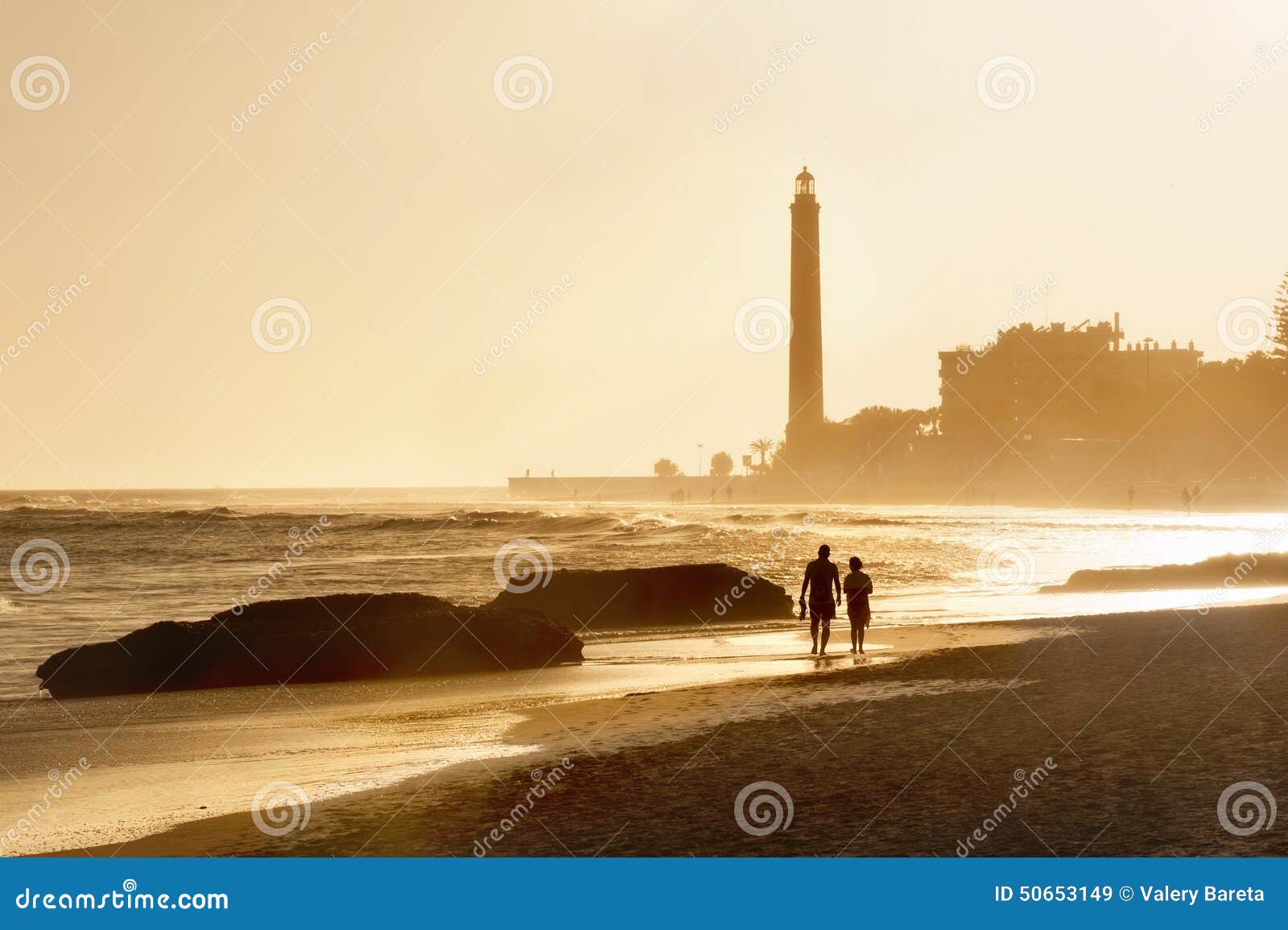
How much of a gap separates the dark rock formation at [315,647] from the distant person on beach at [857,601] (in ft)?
13.7

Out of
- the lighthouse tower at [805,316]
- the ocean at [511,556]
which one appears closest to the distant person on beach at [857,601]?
the ocean at [511,556]

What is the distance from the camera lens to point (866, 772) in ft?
30.9

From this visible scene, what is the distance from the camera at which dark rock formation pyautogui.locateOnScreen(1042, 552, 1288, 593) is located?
2978 cm

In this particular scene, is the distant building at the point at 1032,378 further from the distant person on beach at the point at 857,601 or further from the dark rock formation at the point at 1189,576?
the distant person on beach at the point at 857,601

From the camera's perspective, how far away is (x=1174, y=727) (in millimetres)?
10656

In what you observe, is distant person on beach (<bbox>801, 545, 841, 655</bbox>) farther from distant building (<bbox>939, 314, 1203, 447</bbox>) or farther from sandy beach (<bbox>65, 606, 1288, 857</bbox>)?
distant building (<bbox>939, 314, 1203, 447</bbox>)

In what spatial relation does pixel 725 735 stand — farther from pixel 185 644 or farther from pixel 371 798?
pixel 185 644

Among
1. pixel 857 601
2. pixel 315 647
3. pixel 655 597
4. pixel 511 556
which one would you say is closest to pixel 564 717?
pixel 315 647

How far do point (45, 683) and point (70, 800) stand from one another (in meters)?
6.98

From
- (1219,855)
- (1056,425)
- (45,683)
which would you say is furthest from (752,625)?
(1056,425)

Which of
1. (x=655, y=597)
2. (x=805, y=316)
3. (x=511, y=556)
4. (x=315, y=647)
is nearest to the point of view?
(x=315, y=647)

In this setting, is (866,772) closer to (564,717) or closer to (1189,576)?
(564,717)

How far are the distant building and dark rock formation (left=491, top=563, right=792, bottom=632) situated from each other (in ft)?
390

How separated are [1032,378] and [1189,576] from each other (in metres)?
126
